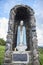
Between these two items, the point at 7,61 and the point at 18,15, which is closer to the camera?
the point at 7,61

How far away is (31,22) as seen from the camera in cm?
1505

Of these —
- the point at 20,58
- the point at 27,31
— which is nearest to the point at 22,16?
the point at 27,31

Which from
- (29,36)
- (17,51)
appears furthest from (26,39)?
(17,51)

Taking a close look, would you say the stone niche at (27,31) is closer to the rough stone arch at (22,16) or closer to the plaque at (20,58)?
the rough stone arch at (22,16)

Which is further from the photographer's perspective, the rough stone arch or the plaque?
the rough stone arch

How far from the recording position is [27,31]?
15.5 metres

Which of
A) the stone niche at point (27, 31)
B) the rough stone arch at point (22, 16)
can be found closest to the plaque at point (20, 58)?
the stone niche at point (27, 31)

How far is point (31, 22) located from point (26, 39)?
47.2 inches

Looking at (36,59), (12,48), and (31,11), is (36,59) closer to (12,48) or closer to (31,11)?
(12,48)

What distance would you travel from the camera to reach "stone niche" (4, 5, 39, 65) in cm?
1416

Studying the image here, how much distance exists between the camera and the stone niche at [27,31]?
14.2 metres

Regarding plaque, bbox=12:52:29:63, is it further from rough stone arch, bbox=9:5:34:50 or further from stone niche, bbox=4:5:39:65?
rough stone arch, bbox=9:5:34:50

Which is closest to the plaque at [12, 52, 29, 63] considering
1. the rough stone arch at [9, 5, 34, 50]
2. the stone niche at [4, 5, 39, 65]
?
the stone niche at [4, 5, 39, 65]

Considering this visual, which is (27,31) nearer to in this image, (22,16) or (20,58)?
(22,16)
